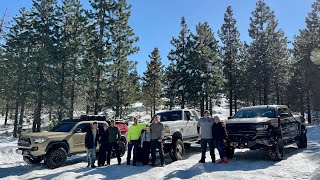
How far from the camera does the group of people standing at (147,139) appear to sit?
11625 millimetres

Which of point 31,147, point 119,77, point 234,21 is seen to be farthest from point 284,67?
point 31,147

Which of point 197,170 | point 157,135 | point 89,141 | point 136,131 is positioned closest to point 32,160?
point 89,141

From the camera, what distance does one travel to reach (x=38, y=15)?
29.8 metres

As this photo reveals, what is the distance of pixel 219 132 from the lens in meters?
11.6

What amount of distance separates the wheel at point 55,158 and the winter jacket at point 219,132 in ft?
20.5

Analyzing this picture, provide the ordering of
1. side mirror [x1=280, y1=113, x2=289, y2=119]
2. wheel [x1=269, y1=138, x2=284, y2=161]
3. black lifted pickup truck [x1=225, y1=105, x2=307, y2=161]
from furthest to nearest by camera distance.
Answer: side mirror [x1=280, y1=113, x2=289, y2=119] → wheel [x1=269, y1=138, x2=284, y2=161] → black lifted pickup truck [x1=225, y1=105, x2=307, y2=161]

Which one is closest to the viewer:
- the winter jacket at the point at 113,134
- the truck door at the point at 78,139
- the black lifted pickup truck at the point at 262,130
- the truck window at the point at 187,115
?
the black lifted pickup truck at the point at 262,130

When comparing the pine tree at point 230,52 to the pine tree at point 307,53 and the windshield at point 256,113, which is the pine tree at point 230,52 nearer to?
the pine tree at point 307,53

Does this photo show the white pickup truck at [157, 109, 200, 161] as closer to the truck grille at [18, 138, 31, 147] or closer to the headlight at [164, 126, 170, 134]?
the headlight at [164, 126, 170, 134]

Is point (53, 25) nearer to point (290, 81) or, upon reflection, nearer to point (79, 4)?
point (79, 4)

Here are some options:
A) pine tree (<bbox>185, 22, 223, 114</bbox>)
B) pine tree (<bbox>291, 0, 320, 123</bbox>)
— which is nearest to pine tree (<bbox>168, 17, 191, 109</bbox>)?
pine tree (<bbox>185, 22, 223, 114</bbox>)

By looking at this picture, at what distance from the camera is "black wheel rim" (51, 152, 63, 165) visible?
12.3 metres

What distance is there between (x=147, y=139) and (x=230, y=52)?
3543 cm

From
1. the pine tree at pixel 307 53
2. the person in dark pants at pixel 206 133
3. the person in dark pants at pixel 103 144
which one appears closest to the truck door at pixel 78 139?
the person in dark pants at pixel 103 144
